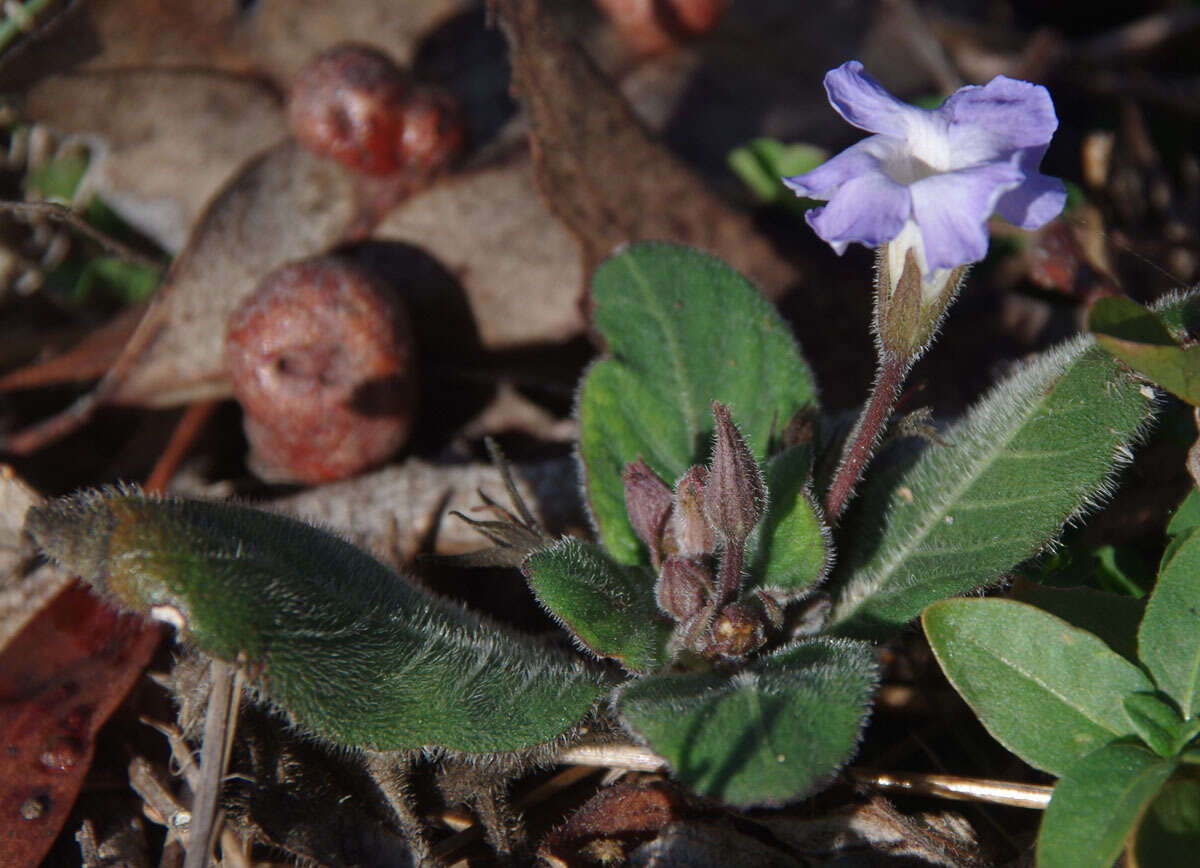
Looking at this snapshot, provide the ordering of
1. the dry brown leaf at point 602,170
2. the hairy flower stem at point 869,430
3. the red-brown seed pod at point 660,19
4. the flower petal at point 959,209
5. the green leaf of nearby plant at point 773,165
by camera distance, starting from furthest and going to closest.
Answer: the red-brown seed pod at point 660,19
the green leaf of nearby plant at point 773,165
the dry brown leaf at point 602,170
the hairy flower stem at point 869,430
the flower petal at point 959,209

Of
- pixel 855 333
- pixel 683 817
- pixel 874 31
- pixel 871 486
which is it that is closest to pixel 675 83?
pixel 874 31

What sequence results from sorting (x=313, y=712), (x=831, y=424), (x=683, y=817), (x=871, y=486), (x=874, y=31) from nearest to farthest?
(x=313, y=712), (x=683, y=817), (x=871, y=486), (x=831, y=424), (x=874, y=31)

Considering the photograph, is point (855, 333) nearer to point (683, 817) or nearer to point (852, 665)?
point (852, 665)

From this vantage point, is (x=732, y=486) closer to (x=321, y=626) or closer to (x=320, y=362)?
(x=321, y=626)

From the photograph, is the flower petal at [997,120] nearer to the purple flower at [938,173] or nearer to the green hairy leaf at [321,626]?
the purple flower at [938,173]

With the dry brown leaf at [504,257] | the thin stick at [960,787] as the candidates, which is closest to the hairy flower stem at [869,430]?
the thin stick at [960,787]

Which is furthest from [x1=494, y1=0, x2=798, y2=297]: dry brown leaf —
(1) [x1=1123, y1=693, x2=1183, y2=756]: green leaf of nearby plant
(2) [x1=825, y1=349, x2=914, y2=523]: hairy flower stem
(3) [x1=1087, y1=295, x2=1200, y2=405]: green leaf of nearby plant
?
(1) [x1=1123, y1=693, x2=1183, y2=756]: green leaf of nearby plant
